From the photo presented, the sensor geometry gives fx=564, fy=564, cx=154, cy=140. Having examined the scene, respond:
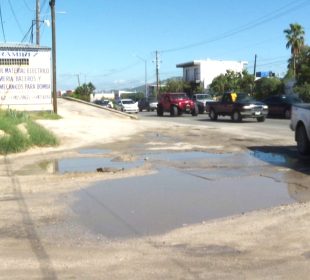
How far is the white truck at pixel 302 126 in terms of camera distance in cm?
1471

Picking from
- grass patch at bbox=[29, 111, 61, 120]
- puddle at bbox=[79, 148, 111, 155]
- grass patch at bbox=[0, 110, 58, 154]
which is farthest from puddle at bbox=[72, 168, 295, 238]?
grass patch at bbox=[29, 111, 61, 120]

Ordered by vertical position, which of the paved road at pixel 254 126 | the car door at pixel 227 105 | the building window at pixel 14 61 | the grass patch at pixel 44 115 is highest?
the building window at pixel 14 61

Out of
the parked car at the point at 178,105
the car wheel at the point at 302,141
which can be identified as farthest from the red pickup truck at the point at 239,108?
the car wheel at the point at 302,141

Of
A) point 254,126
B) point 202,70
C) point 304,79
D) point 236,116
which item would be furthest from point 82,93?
point 254,126

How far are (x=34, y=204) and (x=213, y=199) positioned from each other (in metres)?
2.86

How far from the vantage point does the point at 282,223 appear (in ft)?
24.1

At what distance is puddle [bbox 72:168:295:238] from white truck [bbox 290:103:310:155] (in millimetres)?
3755

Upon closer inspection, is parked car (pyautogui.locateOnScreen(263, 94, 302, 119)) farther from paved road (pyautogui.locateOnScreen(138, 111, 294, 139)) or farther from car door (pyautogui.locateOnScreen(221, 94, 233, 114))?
car door (pyautogui.locateOnScreen(221, 94, 233, 114))

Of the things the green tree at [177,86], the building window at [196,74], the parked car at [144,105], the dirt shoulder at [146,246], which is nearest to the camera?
the dirt shoulder at [146,246]

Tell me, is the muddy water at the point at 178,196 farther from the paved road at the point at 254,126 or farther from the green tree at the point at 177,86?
the green tree at the point at 177,86

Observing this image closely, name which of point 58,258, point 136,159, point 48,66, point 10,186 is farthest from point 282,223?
point 48,66

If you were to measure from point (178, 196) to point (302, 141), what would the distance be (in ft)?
21.6

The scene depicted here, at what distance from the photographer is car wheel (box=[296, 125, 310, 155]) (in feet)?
48.4

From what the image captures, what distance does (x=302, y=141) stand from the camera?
15.0m
